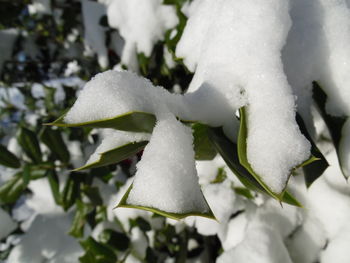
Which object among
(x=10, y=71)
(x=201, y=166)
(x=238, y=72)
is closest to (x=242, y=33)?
(x=238, y=72)

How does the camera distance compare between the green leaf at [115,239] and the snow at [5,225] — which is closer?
the green leaf at [115,239]

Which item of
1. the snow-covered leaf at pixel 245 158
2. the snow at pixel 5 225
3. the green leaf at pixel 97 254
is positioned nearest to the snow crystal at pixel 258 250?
the snow-covered leaf at pixel 245 158

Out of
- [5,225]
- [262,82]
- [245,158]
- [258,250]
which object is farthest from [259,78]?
[5,225]

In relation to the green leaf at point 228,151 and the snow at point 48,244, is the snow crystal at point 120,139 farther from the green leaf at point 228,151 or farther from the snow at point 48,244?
the snow at point 48,244

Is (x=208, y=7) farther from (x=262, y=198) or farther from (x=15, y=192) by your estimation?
(x=15, y=192)

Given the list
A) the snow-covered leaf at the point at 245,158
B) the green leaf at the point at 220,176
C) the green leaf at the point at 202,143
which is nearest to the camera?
the snow-covered leaf at the point at 245,158

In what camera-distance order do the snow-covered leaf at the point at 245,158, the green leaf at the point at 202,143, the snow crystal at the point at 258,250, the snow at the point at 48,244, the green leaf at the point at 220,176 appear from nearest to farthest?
the snow-covered leaf at the point at 245,158, the green leaf at the point at 202,143, the snow crystal at the point at 258,250, the green leaf at the point at 220,176, the snow at the point at 48,244

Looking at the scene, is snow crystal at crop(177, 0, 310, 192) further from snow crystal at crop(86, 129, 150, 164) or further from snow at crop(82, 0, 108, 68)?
snow at crop(82, 0, 108, 68)
